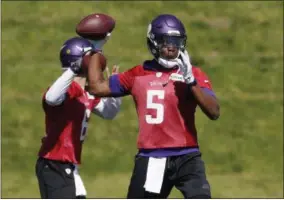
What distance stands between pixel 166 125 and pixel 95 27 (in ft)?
3.68

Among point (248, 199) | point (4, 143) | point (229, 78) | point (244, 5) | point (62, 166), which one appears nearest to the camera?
point (62, 166)

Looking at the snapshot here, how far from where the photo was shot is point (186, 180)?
7391 millimetres

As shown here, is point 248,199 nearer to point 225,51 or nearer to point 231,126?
point 231,126

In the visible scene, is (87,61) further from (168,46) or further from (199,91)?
(199,91)

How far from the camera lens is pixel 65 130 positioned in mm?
8414

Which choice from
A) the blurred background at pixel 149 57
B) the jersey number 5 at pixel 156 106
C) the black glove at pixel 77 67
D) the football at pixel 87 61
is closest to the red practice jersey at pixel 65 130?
the black glove at pixel 77 67

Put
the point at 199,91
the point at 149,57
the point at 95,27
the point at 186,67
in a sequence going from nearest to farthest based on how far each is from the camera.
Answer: the point at 186,67, the point at 199,91, the point at 95,27, the point at 149,57

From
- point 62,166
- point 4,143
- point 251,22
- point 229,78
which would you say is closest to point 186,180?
point 62,166

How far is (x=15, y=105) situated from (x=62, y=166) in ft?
25.6

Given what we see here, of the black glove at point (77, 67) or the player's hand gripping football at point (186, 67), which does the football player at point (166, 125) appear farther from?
the black glove at point (77, 67)

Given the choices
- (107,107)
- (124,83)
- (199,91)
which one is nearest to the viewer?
(199,91)

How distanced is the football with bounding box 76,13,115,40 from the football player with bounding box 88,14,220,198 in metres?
0.65

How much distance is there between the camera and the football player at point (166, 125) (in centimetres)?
733

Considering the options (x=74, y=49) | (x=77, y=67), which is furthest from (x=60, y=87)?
(x=74, y=49)
